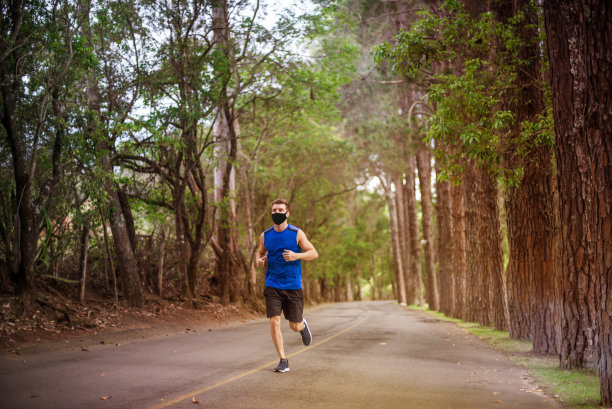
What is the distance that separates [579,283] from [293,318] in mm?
4359

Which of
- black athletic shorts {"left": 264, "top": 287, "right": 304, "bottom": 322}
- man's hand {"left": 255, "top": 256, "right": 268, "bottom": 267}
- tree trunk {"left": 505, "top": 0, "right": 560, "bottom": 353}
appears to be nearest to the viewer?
black athletic shorts {"left": 264, "top": 287, "right": 304, "bottom": 322}

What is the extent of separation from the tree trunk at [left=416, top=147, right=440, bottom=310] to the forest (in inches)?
193

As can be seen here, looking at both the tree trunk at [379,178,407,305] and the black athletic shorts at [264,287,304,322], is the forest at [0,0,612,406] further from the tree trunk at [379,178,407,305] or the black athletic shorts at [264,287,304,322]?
the tree trunk at [379,178,407,305]

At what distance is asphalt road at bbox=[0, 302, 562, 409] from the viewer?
620 cm

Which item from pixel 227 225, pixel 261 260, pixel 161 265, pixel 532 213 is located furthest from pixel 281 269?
pixel 227 225

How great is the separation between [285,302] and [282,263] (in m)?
0.56

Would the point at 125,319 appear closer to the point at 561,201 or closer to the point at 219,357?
the point at 219,357

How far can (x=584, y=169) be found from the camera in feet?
25.5

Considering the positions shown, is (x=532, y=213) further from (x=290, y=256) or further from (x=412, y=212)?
(x=412, y=212)

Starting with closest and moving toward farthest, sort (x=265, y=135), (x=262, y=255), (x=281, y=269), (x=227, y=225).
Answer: (x=281, y=269) → (x=262, y=255) → (x=227, y=225) → (x=265, y=135)

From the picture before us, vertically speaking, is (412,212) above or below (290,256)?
above

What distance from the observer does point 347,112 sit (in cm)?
3228

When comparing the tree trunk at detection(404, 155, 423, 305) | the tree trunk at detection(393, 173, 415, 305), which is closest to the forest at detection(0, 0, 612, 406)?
the tree trunk at detection(404, 155, 423, 305)

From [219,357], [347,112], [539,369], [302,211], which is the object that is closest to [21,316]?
[219,357]
